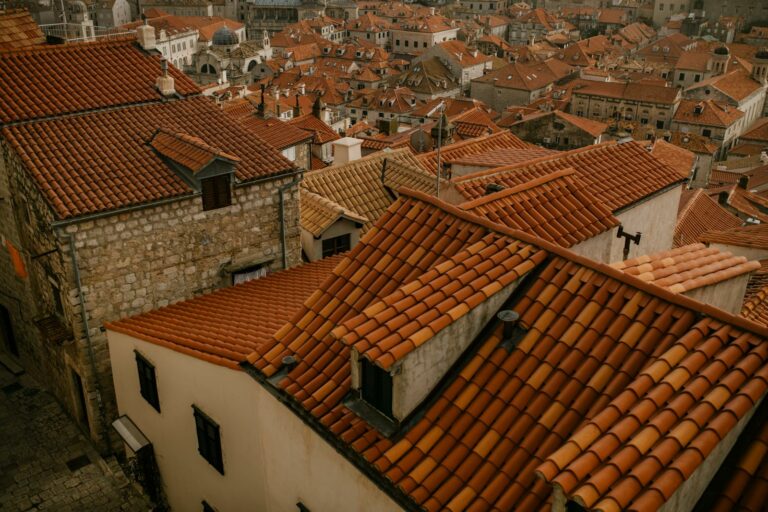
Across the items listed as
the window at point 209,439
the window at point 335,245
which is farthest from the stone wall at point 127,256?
the window at point 209,439

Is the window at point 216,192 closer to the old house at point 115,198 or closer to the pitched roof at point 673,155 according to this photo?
the old house at point 115,198

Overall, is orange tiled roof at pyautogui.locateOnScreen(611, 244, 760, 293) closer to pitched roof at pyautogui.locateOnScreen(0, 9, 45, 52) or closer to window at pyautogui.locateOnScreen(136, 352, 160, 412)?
window at pyautogui.locateOnScreen(136, 352, 160, 412)

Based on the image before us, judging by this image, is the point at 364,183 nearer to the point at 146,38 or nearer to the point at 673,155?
the point at 146,38

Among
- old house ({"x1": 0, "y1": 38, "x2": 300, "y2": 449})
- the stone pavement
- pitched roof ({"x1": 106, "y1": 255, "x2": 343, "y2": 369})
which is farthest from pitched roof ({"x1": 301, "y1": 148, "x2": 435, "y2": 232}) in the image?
the stone pavement

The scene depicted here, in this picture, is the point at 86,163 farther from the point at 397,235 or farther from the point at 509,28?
the point at 509,28

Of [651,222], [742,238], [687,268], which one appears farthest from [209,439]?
[742,238]

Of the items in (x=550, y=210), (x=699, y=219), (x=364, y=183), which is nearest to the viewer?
(x=550, y=210)
